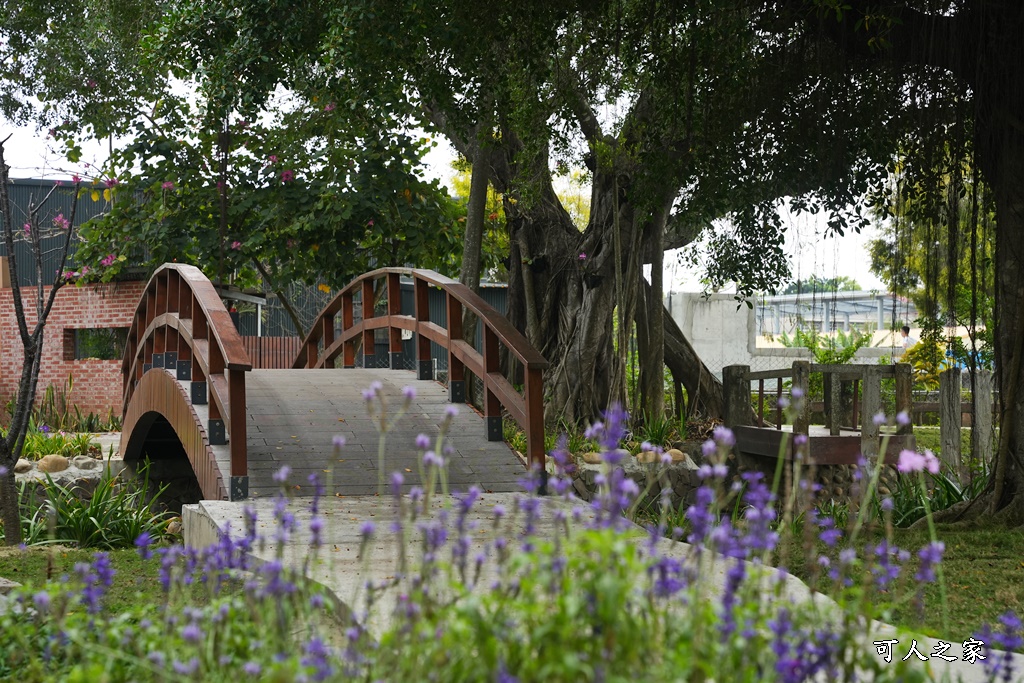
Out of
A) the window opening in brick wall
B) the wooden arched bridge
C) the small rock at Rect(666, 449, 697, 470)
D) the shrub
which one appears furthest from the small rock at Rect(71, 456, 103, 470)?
the window opening in brick wall

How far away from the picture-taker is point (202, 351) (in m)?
8.43

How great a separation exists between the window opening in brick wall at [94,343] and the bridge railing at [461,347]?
781 centimetres

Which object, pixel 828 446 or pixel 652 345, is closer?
pixel 828 446

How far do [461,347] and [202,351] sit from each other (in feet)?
6.68

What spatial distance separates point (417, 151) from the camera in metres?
14.5

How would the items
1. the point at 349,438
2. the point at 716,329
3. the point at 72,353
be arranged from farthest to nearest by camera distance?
1. the point at 716,329
2. the point at 72,353
3. the point at 349,438

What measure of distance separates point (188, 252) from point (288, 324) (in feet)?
36.1

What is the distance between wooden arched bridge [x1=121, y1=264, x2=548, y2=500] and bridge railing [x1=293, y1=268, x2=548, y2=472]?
0.5 inches

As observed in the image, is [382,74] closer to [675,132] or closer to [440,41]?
[440,41]

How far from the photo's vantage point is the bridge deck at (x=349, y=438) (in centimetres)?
718

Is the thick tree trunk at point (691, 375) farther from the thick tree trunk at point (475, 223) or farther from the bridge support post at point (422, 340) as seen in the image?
the bridge support post at point (422, 340)

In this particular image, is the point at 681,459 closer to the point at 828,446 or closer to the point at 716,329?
the point at 828,446

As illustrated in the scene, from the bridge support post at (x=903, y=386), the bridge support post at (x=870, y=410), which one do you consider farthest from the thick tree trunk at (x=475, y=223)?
the bridge support post at (x=903, y=386)

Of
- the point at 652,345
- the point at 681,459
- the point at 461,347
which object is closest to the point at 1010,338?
the point at 461,347
